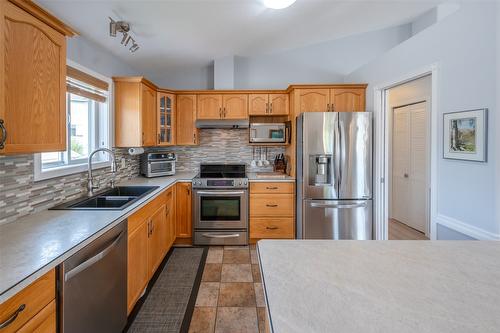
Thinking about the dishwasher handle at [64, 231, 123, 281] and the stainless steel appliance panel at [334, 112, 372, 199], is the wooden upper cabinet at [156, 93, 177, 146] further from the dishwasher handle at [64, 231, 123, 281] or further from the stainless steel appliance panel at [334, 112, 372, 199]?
the stainless steel appliance panel at [334, 112, 372, 199]

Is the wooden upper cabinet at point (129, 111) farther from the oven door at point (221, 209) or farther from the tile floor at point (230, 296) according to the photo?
the tile floor at point (230, 296)

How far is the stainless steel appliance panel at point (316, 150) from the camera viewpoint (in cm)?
310

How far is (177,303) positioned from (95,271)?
1022 mm

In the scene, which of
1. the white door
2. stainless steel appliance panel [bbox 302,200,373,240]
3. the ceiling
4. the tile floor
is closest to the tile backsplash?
the ceiling

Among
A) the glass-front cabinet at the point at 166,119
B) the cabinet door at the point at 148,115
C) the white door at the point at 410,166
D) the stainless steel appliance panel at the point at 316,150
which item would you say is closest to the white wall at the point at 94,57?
the cabinet door at the point at 148,115

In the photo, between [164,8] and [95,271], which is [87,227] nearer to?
[95,271]

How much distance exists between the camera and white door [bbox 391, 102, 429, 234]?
12.6 ft

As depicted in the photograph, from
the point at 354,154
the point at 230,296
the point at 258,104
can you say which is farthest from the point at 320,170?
the point at 230,296

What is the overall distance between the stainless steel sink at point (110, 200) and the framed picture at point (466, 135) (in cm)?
248

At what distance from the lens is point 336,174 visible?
3117 millimetres

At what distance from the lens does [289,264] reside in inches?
38.3

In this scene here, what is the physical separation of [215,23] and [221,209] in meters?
2.12

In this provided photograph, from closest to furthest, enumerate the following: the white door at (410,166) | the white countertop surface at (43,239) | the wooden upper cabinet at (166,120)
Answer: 1. the white countertop surface at (43,239)
2. the wooden upper cabinet at (166,120)
3. the white door at (410,166)

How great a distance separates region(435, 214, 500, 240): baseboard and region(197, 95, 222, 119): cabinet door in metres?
2.77
